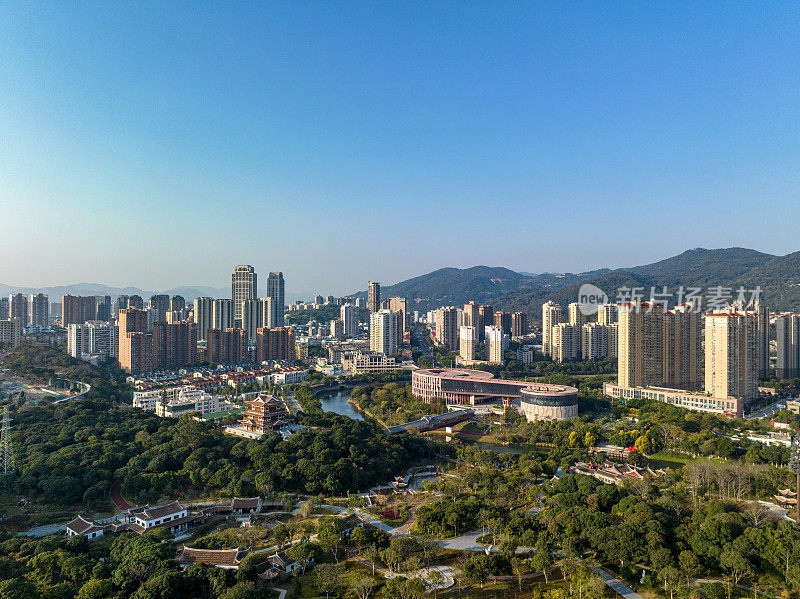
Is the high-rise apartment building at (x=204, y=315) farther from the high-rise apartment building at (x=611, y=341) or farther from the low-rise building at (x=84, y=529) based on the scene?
the low-rise building at (x=84, y=529)

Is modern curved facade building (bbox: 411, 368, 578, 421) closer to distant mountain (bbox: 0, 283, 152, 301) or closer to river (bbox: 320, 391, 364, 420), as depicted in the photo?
river (bbox: 320, 391, 364, 420)

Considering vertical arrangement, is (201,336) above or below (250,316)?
below

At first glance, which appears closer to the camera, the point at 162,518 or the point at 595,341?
the point at 162,518

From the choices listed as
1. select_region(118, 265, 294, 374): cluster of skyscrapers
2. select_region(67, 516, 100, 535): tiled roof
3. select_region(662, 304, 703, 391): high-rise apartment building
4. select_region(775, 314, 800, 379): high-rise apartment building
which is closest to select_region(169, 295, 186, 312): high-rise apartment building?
select_region(118, 265, 294, 374): cluster of skyscrapers

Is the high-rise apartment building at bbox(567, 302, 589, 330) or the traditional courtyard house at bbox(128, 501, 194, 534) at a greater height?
the high-rise apartment building at bbox(567, 302, 589, 330)

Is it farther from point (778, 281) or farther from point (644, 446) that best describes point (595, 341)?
point (778, 281)

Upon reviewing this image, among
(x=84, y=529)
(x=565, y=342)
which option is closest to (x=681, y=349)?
(x=565, y=342)

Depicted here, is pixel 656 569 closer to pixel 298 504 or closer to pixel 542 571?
pixel 542 571
